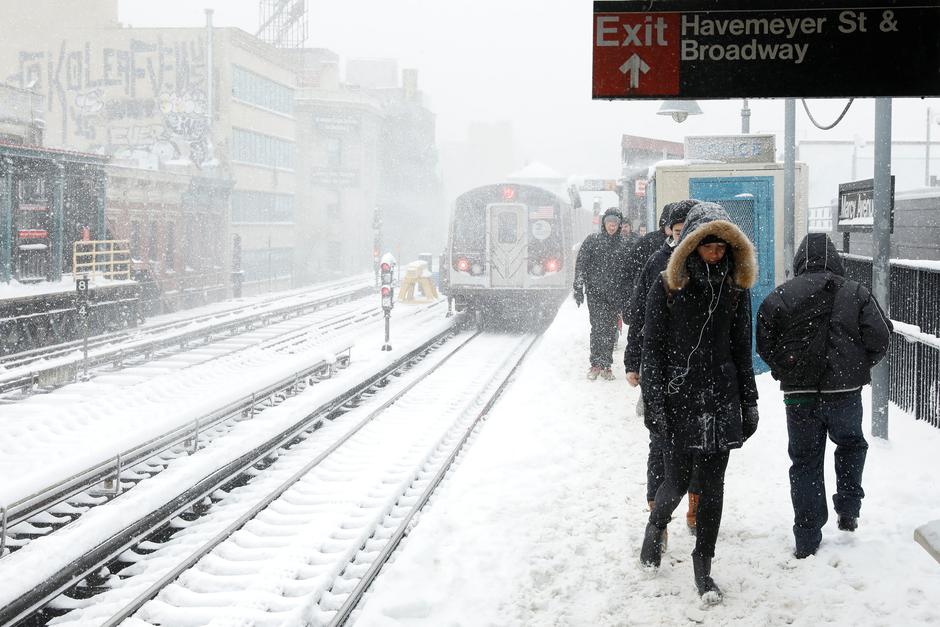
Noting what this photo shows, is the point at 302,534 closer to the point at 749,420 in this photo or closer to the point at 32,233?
the point at 749,420

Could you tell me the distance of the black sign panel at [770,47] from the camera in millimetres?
4109

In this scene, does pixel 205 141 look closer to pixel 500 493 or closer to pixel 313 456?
pixel 313 456

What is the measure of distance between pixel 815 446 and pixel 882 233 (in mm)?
2638

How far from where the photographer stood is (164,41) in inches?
1495

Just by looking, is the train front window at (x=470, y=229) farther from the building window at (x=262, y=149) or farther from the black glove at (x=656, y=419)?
the building window at (x=262, y=149)

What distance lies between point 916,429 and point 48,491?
21.5ft

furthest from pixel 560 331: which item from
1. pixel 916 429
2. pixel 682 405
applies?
pixel 682 405

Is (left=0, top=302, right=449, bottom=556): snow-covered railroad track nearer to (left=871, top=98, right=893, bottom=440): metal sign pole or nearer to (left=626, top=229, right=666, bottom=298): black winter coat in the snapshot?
(left=626, top=229, right=666, bottom=298): black winter coat

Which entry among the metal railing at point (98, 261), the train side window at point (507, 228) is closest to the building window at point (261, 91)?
the metal railing at point (98, 261)

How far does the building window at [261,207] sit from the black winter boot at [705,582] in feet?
120

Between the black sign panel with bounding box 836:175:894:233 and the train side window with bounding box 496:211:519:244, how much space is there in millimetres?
11056

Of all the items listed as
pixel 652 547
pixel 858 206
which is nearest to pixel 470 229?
pixel 858 206

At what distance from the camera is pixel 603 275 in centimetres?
1023

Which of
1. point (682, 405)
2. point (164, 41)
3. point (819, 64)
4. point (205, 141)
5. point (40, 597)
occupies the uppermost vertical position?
point (164, 41)
